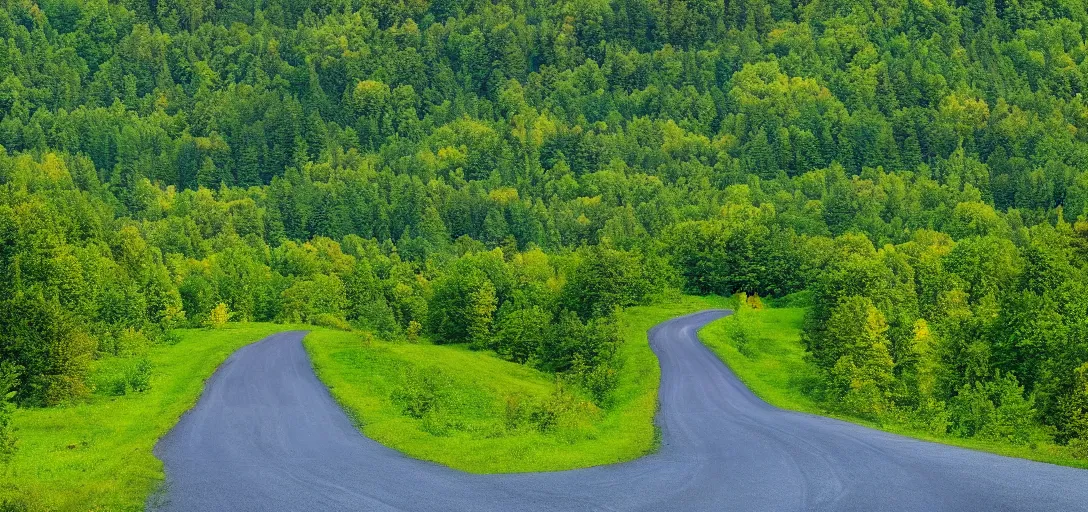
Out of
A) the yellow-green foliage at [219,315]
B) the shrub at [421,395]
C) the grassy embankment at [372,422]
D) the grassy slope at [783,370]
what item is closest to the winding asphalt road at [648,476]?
the grassy embankment at [372,422]

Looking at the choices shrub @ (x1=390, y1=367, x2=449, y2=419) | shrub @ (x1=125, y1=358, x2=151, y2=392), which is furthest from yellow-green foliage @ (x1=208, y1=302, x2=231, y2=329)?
shrub @ (x1=390, y1=367, x2=449, y2=419)

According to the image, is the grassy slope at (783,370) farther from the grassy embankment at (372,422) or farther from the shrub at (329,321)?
the shrub at (329,321)

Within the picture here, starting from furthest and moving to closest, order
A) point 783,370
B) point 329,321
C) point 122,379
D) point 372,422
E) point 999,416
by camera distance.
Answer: point 329,321 < point 783,370 < point 122,379 < point 999,416 < point 372,422

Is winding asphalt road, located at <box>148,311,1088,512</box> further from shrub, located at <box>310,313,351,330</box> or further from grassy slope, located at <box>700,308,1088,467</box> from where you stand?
shrub, located at <box>310,313,351,330</box>

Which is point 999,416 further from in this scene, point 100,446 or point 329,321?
point 329,321

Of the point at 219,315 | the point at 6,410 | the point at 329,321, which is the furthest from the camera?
the point at 329,321

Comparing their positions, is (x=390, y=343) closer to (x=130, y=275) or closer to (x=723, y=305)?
(x=130, y=275)

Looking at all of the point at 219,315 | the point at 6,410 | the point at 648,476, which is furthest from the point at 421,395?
the point at 219,315
